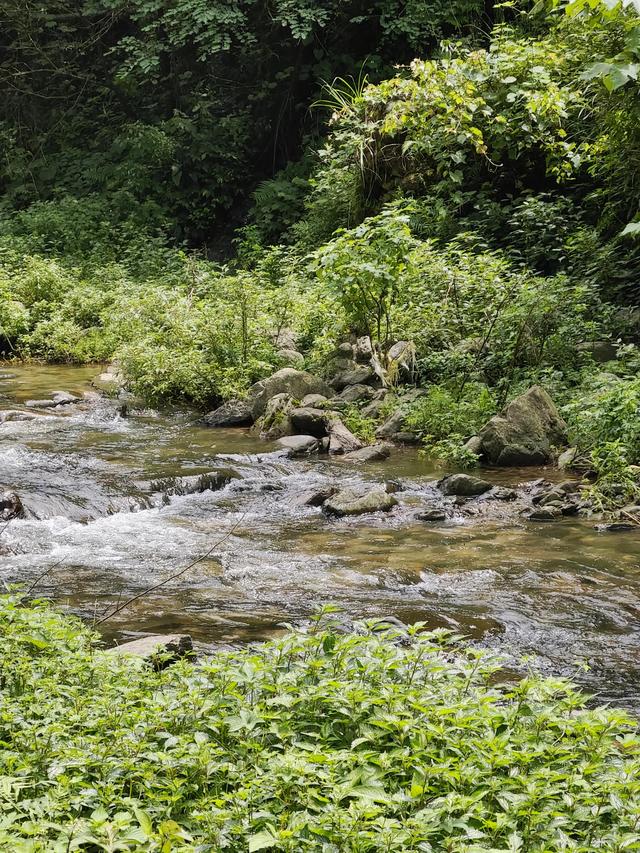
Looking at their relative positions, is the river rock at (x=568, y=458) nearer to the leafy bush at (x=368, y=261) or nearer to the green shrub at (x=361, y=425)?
the green shrub at (x=361, y=425)

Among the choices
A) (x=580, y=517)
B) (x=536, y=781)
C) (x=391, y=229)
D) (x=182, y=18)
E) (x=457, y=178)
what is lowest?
(x=580, y=517)

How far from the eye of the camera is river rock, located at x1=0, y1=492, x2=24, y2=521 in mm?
7336

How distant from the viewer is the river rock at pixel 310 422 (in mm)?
10234

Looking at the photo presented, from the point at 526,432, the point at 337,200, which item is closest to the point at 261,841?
the point at 526,432

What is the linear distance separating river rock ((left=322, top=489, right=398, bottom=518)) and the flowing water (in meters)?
0.11

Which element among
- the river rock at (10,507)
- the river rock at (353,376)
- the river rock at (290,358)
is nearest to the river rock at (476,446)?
the river rock at (353,376)

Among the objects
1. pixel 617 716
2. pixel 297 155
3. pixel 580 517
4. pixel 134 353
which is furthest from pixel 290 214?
pixel 617 716

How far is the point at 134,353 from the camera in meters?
11.8

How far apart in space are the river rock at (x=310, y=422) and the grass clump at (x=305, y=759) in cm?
686

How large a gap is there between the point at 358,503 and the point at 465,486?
3.60 ft

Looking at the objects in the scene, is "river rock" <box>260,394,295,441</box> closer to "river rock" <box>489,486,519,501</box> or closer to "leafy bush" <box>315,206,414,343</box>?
"leafy bush" <box>315,206,414,343</box>

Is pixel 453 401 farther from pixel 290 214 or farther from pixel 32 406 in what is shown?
pixel 290 214

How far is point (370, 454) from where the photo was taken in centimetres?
948

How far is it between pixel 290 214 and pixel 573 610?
45.9 feet
